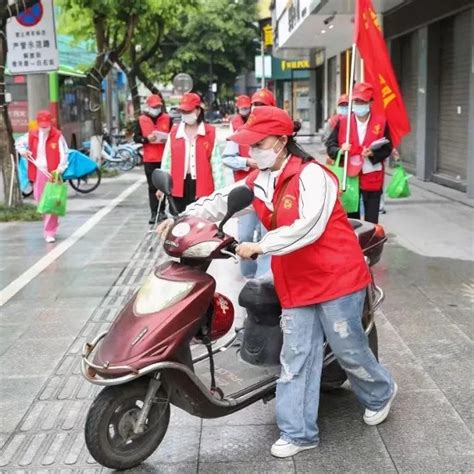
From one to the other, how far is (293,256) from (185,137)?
3.95 meters

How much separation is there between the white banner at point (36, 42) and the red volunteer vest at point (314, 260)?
400 inches

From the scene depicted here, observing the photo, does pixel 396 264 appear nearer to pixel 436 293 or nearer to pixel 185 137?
pixel 436 293

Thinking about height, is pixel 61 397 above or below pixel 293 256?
below

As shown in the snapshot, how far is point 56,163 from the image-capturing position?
9.53 metres

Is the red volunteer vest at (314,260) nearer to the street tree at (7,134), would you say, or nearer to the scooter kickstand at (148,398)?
the scooter kickstand at (148,398)

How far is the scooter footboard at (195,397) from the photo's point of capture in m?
3.54

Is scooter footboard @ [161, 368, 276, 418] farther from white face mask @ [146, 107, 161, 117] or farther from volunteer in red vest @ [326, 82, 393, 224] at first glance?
white face mask @ [146, 107, 161, 117]

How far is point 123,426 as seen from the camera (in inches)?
140

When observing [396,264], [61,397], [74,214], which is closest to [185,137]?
[396,264]

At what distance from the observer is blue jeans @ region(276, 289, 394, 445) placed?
12.0ft

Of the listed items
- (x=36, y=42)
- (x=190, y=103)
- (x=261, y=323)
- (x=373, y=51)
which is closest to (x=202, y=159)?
(x=190, y=103)

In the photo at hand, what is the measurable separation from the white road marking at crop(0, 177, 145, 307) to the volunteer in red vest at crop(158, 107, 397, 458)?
3.77 metres

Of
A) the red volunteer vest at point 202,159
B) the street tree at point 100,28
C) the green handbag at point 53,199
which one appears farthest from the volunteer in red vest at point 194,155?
the street tree at point 100,28

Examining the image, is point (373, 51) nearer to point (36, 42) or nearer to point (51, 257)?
point (51, 257)
